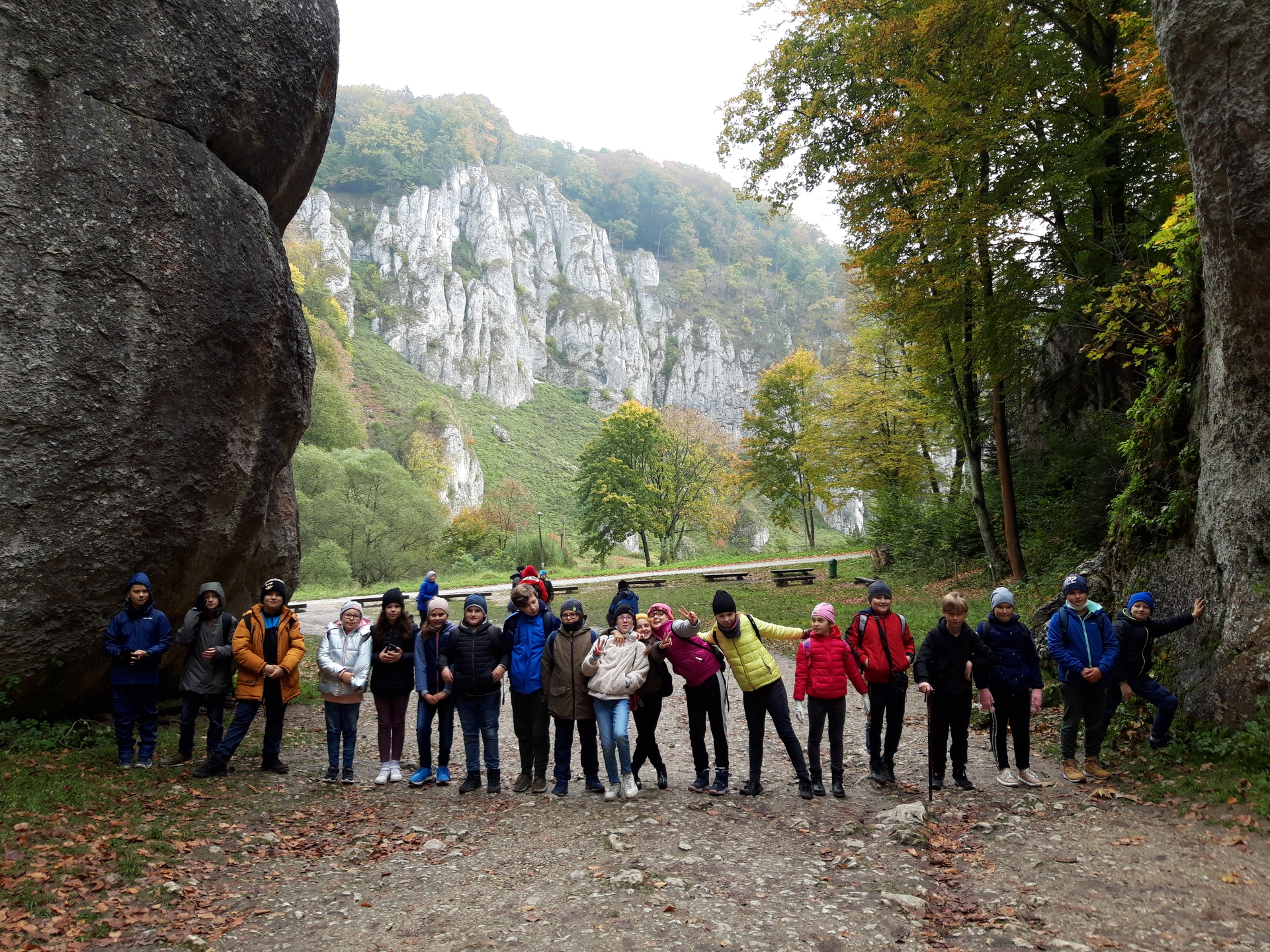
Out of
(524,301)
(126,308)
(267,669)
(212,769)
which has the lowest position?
(212,769)

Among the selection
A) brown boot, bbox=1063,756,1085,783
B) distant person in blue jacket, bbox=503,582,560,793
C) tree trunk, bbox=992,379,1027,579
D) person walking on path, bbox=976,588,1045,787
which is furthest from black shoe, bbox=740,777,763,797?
tree trunk, bbox=992,379,1027,579

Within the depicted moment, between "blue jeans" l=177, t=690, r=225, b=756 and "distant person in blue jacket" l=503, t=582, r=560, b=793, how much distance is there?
9.00 ft

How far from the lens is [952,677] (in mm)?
6062

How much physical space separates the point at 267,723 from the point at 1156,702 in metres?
8.07

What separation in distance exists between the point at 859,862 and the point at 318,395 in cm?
4342

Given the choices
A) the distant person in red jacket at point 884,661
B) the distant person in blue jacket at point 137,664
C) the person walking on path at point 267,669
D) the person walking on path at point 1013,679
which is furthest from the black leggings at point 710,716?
the distant person in blue jacket at point 137,664

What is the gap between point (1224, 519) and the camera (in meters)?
6.32

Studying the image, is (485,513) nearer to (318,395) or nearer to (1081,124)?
(318,395)

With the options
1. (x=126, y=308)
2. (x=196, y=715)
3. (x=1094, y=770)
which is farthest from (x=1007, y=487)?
(x=126, y=308)

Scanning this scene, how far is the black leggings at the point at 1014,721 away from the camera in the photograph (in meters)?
6.11

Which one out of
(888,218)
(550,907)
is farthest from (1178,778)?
(888,218)

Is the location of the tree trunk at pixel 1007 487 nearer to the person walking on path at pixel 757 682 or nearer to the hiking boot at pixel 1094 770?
the hiking boot at pixel 1094 770

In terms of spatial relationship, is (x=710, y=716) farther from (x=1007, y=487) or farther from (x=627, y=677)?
(x=1007, y=487)

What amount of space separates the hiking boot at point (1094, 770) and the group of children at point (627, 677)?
0.02 m
